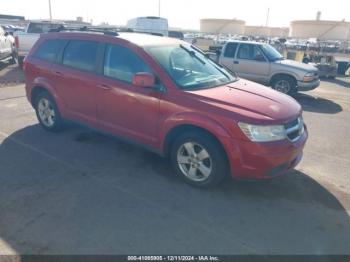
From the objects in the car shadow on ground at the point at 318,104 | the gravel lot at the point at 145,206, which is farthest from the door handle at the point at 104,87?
the car shadow on ground at the point at 318,104

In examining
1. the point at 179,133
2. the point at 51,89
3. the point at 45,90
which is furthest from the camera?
the point at 45,90

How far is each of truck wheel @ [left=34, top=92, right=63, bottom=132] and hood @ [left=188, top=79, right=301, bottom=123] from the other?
2.82 m

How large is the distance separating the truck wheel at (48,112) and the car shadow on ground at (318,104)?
21.5ft

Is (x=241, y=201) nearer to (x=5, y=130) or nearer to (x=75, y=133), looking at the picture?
(x=75, y=133)

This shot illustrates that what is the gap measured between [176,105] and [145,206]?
1255mm

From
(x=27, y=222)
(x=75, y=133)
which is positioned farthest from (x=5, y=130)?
(x=27, y=222)

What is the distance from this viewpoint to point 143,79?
3.80 meters

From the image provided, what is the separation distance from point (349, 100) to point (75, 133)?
29.8ft

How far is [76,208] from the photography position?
340 centimetres

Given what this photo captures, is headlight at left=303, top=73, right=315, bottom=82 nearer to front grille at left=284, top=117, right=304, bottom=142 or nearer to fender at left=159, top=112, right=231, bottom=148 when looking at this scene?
front grille at left=284, top=117, right=304, bottom=142

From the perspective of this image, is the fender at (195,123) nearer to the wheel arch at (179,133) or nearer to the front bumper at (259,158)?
the wheel arch at (179,133)

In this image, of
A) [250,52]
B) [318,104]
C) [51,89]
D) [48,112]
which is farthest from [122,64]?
[250,52]

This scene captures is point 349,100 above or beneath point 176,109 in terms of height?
beneath

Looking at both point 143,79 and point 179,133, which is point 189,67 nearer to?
point 143,79
